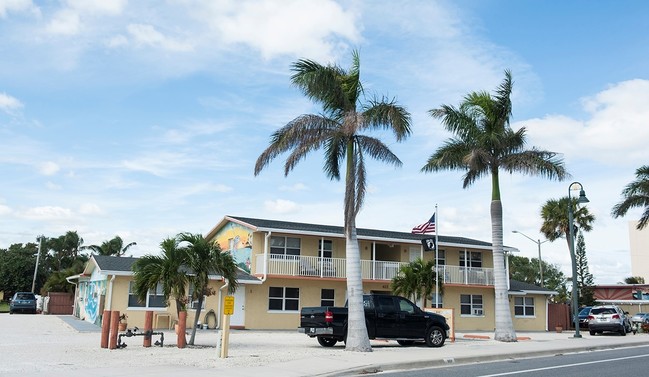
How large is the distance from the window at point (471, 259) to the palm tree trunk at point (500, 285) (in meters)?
12.1

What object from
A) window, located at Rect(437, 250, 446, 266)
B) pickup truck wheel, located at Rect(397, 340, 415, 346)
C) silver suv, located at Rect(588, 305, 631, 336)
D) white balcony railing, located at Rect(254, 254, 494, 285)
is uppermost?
window, located at Rect(437, 250, 446, 266)

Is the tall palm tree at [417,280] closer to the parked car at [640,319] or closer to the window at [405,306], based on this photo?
the window at [405,306]

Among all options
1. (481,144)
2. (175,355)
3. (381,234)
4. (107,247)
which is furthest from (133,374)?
(107,247)

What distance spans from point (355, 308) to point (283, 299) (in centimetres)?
1390

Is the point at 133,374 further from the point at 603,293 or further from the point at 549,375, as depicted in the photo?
the point at 603,293

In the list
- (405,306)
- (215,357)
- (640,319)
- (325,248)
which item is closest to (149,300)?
(325,248)

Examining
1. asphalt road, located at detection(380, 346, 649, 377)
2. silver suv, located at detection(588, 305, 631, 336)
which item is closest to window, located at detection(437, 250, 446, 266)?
silver suv, located at detection(588, 305, 631, 336)

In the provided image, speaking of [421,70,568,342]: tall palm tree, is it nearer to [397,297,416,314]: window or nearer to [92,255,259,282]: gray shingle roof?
[397,297,416,314]: window

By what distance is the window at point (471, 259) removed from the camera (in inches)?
1497

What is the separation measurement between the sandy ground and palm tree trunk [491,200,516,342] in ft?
17.6

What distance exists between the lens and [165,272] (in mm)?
19062

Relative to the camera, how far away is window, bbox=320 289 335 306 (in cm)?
3338

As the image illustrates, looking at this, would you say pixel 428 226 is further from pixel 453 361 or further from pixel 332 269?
pixel 453 361

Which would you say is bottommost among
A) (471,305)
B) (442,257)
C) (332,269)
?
(471,305)
